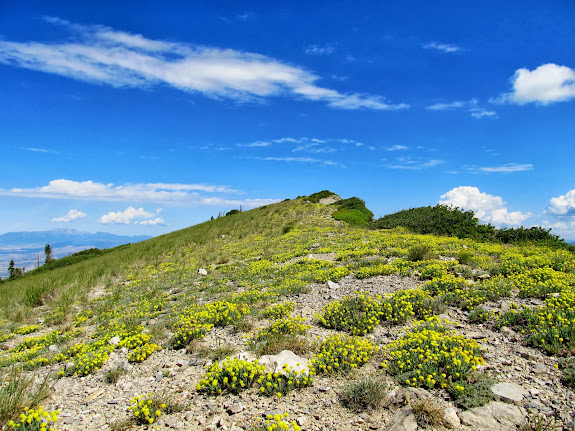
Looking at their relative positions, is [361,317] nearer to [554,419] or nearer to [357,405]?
[357,405]

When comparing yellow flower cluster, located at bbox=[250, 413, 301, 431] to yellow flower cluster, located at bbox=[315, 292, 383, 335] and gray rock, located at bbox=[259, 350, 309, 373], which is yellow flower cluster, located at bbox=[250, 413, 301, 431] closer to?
gray rock, located at bbox=[259, 350, 309, 373]

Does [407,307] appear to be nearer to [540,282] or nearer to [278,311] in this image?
[278,311]

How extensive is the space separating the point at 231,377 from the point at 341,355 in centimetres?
206

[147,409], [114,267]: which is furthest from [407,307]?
[114,267]

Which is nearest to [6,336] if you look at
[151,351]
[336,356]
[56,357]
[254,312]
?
[56,357]

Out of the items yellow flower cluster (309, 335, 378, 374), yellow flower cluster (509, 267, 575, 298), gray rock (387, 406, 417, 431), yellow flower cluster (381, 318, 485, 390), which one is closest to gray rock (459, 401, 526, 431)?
yellow flower cluster (381, 318, 485, 390)

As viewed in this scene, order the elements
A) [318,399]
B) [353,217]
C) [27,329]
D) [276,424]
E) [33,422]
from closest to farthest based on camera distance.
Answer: [276,424], [33,422], [318,399], [27,329], [353,217]

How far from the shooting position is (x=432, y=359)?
5504 mm

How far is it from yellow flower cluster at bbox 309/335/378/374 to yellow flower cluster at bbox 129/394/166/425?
254cm

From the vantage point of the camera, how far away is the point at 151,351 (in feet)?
23.3

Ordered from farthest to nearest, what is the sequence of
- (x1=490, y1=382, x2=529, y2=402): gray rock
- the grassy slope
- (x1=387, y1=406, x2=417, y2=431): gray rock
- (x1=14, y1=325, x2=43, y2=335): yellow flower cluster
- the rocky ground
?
the grassy slope → (x1=14, y1=325, x2=43, y2=335): yellow flower cluster → (x1=490, y1=382, x2=529, y2=402): gray rock → the rocky ground → (x1=387, y1=406, x2=417, y2=431): gray rock

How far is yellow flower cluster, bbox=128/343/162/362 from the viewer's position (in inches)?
273

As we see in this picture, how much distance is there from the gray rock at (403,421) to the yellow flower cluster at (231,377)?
2.17 metres

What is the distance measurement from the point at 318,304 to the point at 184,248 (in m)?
22.0
